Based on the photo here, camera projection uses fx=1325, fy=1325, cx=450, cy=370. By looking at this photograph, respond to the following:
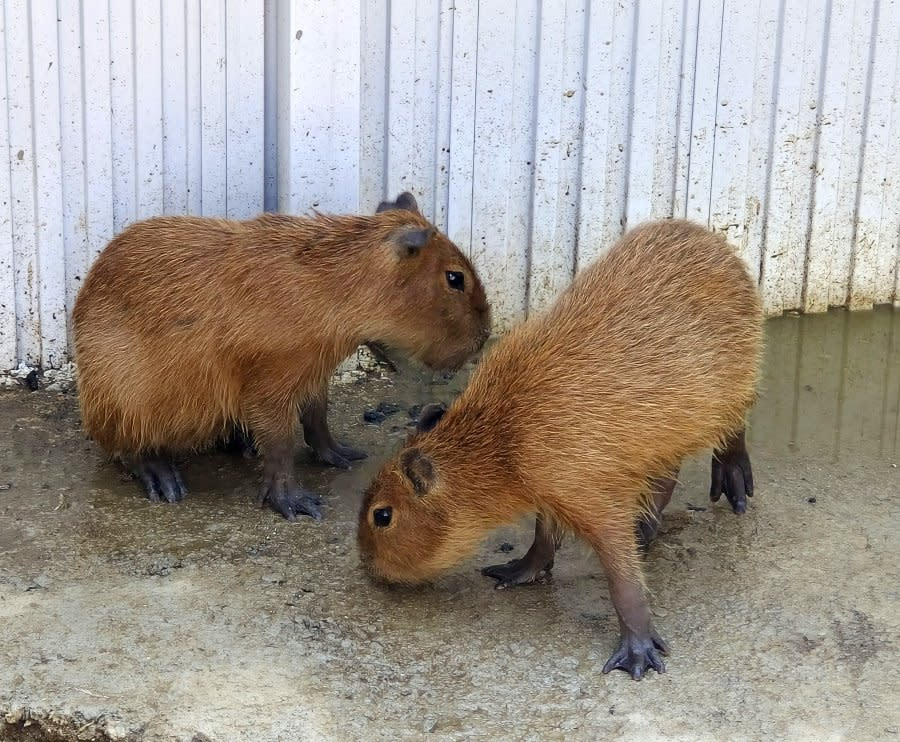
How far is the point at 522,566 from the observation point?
400 centimetres

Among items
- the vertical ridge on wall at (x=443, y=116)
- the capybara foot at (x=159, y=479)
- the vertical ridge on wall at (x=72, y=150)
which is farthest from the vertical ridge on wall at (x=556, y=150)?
the capybara foot at (x=159, y=479)

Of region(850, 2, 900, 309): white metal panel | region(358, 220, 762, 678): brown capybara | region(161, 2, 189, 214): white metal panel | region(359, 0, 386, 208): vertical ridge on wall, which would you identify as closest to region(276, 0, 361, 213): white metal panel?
region(359, 0, 386, 208): vertical ridge on wall

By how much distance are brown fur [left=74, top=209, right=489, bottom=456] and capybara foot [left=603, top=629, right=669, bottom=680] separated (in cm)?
146

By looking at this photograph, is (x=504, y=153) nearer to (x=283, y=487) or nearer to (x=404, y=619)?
(x=283, y=487)

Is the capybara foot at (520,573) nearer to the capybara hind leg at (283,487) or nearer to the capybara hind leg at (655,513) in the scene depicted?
the capybara hind leg at (655,513)

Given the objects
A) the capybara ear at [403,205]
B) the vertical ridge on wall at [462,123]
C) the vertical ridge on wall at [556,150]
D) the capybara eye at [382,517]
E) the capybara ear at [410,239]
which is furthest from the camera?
the vertical ridge on wall at [556,150]

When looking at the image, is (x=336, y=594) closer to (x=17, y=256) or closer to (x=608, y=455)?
(x=608, y=455)

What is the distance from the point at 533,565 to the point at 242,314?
1.28m

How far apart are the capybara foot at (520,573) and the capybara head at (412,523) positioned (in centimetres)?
24

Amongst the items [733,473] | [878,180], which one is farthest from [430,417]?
[878,180]

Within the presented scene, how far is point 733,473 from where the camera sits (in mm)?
4473

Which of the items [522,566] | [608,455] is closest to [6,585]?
[522,566]

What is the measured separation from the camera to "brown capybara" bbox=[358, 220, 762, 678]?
11.9ft

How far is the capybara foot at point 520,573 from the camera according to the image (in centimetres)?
399
